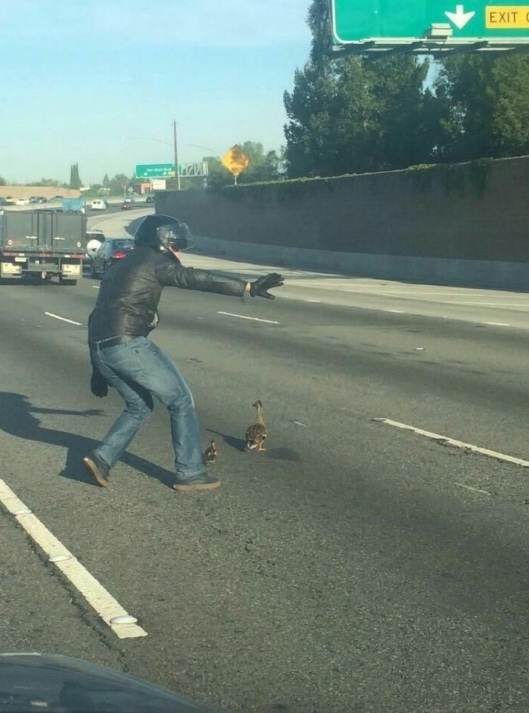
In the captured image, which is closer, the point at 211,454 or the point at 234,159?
the point at 211,454

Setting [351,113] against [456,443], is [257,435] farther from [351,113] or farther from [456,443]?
[351,113]

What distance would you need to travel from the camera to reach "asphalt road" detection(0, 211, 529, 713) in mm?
4906

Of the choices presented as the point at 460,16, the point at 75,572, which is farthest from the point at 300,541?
the point at 460,16

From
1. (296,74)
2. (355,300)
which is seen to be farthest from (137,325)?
(296,74)

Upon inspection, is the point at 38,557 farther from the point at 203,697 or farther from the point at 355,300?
the point at 355,300

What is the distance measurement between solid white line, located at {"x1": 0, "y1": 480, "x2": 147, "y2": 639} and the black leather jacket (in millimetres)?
1280

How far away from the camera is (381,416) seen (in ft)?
37.8

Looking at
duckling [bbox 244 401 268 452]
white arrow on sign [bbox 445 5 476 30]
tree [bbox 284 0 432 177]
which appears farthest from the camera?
tree [bbox 284 0 432 177]

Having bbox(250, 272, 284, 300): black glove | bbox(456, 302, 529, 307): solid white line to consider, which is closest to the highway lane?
bbox(250, 272, 284, 300): black glove

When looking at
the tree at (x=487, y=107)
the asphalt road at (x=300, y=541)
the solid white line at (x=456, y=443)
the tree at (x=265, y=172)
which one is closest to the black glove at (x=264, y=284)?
the asphalt road at (x=300, y=541)

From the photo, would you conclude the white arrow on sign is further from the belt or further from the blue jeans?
the belt

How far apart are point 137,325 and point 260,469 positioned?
5.85 feet

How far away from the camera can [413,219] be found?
4053 centimetres

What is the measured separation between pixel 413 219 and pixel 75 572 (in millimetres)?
35355
